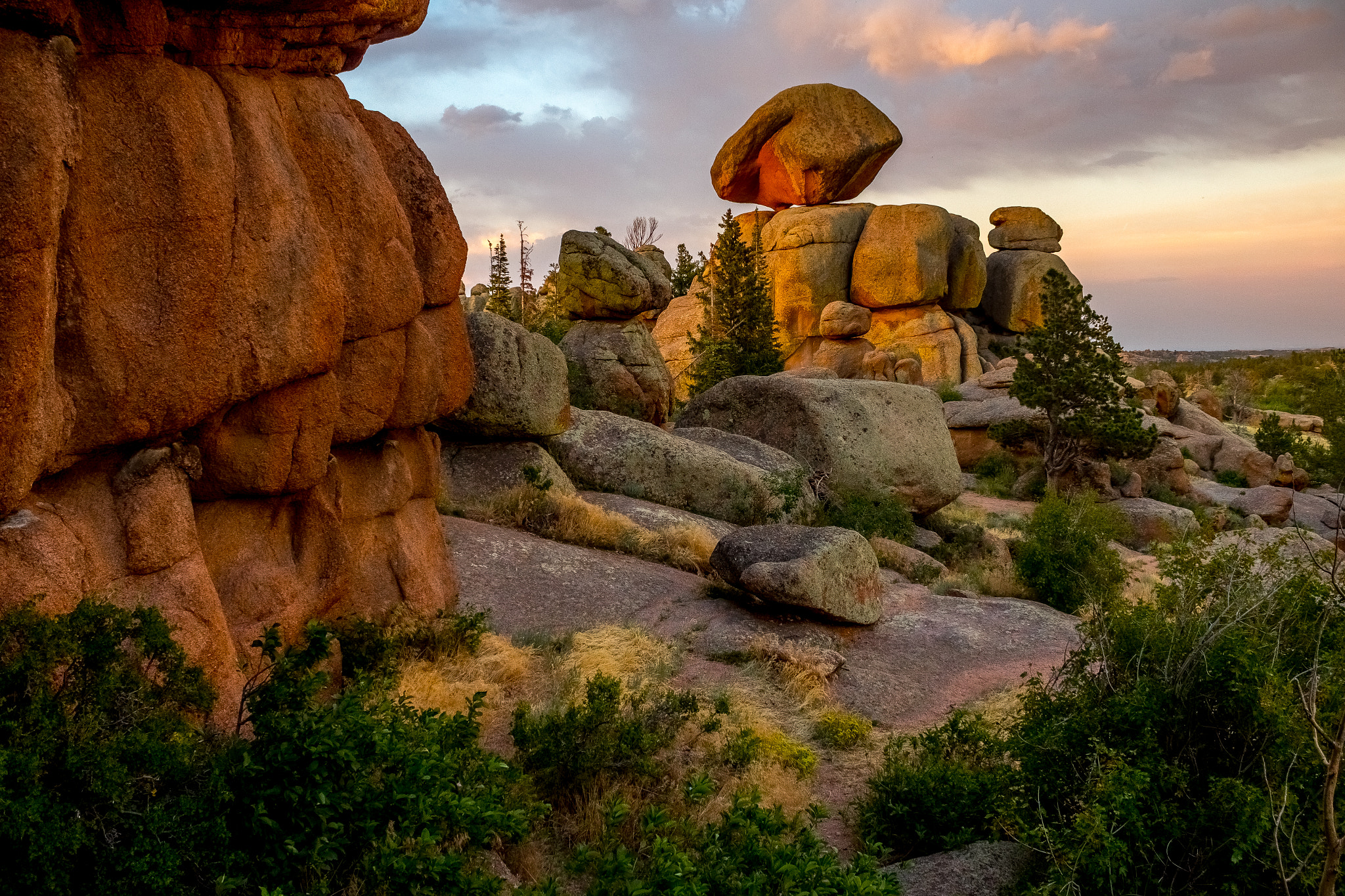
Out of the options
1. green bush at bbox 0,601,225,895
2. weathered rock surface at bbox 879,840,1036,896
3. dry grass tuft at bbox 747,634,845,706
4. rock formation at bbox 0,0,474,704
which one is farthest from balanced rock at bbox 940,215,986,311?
green bush at bbox 0,601,225,895

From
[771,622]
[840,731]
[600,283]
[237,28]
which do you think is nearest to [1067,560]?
[771,622]

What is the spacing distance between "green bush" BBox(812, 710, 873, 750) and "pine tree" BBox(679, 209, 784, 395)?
892 inches

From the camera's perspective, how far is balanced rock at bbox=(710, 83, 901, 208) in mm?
42906

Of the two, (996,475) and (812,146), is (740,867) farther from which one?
(812,146)

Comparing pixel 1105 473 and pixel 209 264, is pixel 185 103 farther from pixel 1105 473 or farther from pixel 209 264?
pixel 1105 473

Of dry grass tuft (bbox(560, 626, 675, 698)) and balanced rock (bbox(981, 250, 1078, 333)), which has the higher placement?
balanced rock (bbox(981, 250, 1078, 333))

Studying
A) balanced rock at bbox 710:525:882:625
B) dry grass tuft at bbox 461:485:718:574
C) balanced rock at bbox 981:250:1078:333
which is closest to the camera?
balanced rock at bbox 710:525:882:625

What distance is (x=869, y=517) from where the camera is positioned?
17.7m

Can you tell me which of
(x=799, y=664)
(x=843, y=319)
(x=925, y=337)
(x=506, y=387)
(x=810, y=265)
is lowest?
(x=799, y=664)

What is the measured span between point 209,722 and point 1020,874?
4.98 metres

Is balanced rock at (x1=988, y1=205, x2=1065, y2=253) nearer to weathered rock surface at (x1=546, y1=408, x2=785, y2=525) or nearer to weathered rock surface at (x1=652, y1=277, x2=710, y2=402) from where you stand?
weathered rock surface at (x1=652, y1=277, x2=710, y2=402)

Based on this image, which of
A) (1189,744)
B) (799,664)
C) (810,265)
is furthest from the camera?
(810,265)

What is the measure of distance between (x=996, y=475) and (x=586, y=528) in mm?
17087

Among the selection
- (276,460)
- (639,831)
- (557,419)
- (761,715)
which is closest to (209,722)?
(276,460)
